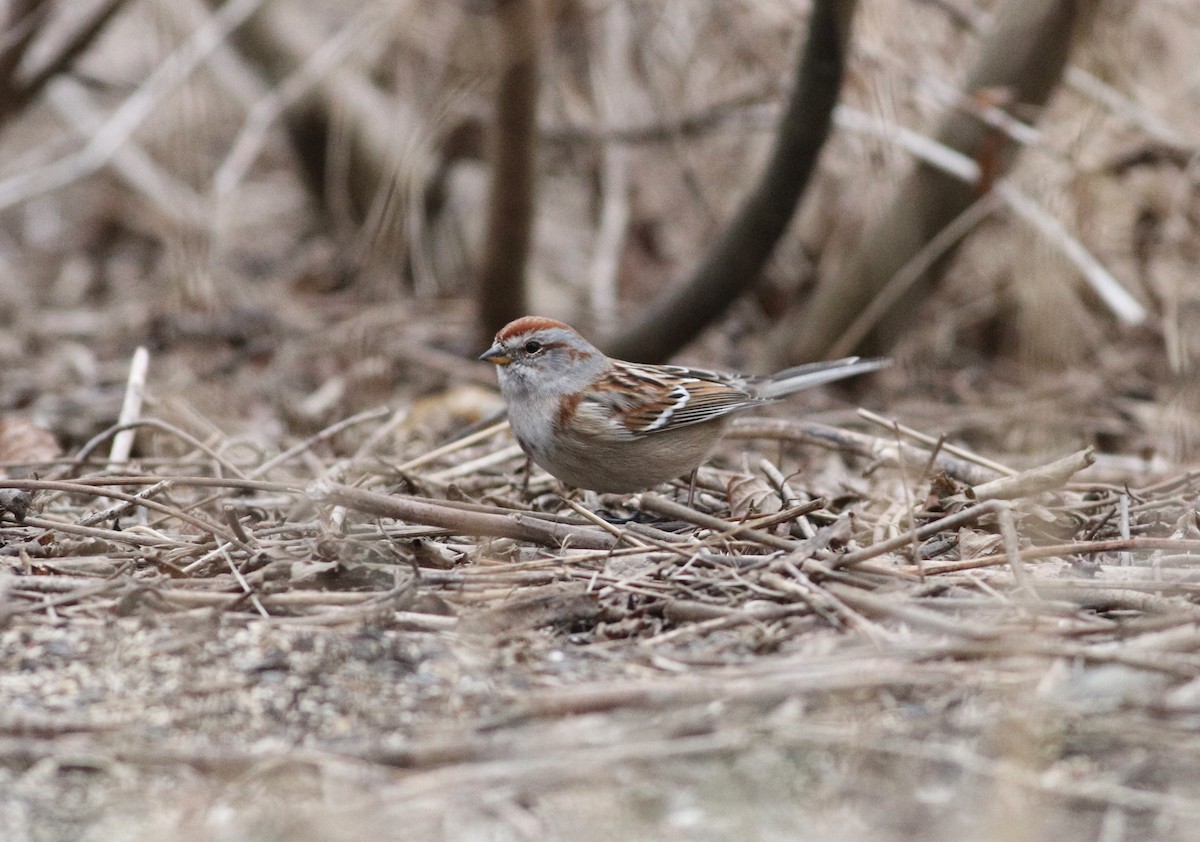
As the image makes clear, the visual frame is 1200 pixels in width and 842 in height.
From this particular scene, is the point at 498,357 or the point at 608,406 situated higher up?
the point at 498,357

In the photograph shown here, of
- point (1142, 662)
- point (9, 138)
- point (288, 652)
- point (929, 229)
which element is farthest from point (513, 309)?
point (9, 138)

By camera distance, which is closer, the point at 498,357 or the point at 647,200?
the point at 498,357

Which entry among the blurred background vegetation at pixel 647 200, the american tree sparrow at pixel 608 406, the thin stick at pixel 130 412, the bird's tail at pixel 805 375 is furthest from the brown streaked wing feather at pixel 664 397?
the thin stick at pixel 130 412

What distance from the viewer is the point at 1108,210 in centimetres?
738

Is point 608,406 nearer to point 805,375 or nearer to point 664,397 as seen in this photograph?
point 664,397

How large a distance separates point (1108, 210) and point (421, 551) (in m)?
5.19

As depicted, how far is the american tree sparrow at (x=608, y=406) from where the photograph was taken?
14.5ft

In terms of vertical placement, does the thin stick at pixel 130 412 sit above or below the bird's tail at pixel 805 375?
below

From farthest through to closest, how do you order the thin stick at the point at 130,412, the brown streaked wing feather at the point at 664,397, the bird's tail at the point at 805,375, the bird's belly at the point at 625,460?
the bird's tail at the point at 805,375
the thin stick at the point at 130,412
the brown streaked wing feather at the point at 664,397
the bird's belly at the point at 625,460

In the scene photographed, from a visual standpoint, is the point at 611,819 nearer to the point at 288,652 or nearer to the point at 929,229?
the point at 288,652

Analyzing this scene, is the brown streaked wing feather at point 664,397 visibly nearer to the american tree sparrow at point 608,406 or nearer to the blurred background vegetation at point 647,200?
the american tree sparrow at point 608,406

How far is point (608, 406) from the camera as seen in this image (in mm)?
4668

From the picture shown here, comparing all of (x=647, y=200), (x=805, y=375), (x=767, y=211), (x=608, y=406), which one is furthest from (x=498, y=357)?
(x=647, y=200)

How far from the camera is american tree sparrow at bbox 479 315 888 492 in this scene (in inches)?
175
